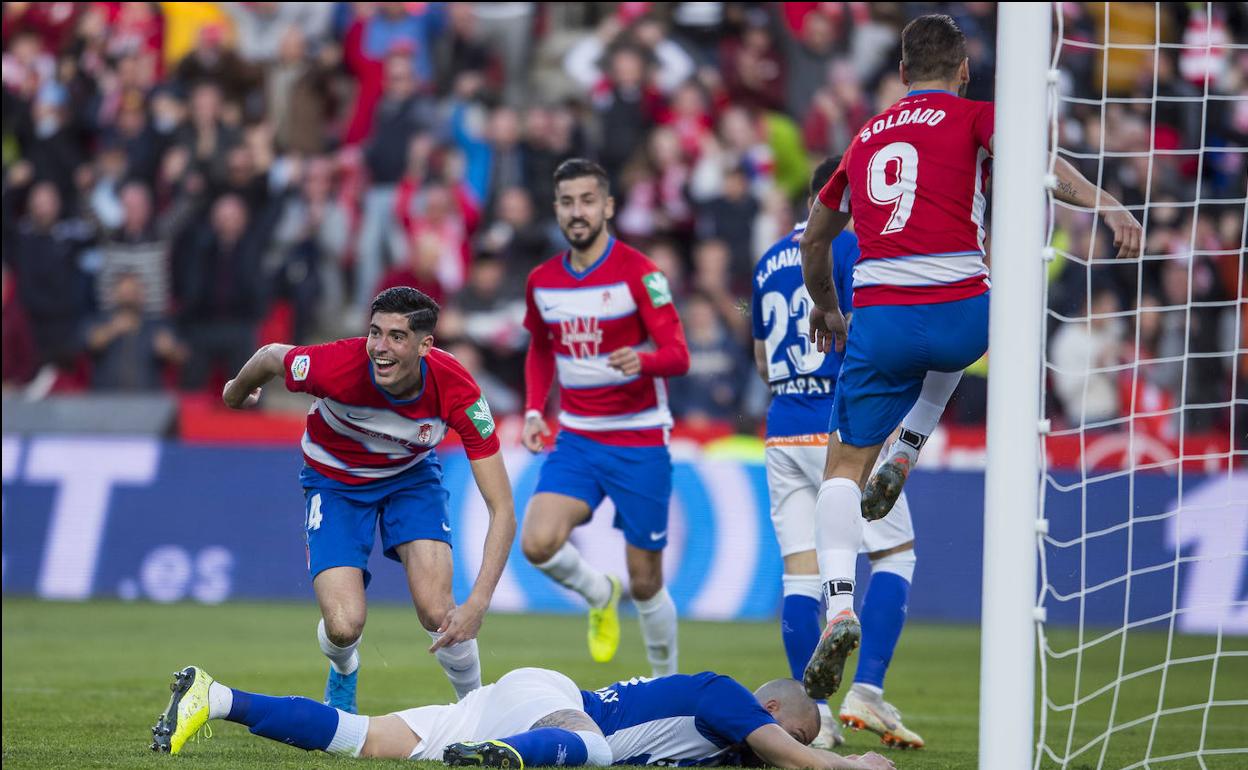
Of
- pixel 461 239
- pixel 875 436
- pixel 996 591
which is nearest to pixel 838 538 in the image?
pixel 875 436

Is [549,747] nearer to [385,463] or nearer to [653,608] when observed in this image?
[385,463]

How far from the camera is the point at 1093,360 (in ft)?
45.9

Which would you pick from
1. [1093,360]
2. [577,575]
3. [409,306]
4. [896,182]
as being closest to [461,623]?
[409,306]

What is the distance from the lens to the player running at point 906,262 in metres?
5.81

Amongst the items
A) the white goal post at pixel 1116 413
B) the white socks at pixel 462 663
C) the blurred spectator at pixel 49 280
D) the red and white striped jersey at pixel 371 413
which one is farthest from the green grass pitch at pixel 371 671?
the blurred spectator at pixel 49 280

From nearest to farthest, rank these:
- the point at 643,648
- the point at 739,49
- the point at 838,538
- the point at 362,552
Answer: the point at 838,538 < the point at 362,552 < the point at 643,648 < the point at 739,49

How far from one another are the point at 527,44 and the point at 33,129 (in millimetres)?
5210

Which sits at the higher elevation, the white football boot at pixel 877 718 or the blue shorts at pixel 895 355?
the blue shorts at pixel 895 355

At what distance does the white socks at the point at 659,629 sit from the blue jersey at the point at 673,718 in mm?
2454

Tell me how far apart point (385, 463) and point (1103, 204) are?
3239 millimetres

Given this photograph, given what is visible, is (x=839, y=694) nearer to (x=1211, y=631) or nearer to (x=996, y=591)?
(x=996, y=591)

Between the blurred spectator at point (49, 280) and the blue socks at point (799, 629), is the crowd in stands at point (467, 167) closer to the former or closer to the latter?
the blurred spectator at point (49, 280)

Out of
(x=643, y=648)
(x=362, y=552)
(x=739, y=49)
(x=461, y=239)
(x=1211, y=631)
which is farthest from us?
(x=739, y=49)

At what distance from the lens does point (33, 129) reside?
16734 mm
